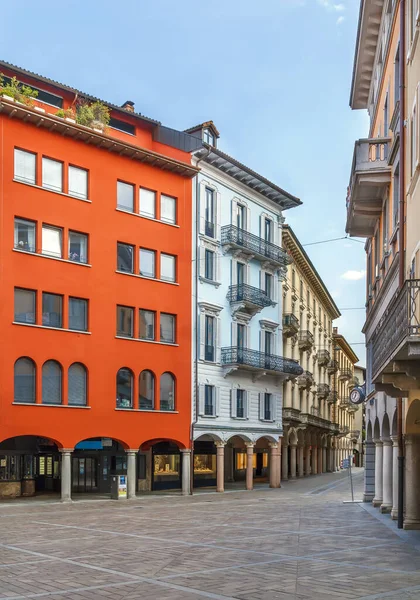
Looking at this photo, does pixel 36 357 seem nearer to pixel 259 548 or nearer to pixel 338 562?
pixel 259 548

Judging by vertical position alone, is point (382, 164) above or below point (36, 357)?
above

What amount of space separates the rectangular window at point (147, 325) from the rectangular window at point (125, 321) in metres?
0.70

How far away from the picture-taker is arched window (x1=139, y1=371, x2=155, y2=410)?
1529 inches

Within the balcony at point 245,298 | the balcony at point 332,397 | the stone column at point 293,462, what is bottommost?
the stone column at point 293,462

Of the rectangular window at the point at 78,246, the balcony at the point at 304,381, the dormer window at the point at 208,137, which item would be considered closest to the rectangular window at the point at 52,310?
the rectangular window at the point at 78,246

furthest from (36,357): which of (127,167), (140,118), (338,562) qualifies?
(338,562)

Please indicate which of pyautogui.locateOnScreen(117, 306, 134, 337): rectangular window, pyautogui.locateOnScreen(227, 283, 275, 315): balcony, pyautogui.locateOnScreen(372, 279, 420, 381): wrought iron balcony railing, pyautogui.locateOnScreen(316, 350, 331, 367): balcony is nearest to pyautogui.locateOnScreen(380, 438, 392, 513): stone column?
pyautogui.locateOnScreen(372, 279, 420, 381): wrought iron balcony railing

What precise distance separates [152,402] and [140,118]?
14.9m

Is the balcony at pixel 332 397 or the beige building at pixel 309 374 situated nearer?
the beige building at pixel 309 374

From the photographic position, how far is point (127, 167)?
39.4m

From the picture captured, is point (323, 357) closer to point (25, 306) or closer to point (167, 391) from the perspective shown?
point (167, 391)

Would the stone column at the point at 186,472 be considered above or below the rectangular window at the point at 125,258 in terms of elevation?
below

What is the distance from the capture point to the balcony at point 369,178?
23.8 metres

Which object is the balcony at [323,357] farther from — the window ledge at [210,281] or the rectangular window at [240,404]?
the window ledge at [210,281]
